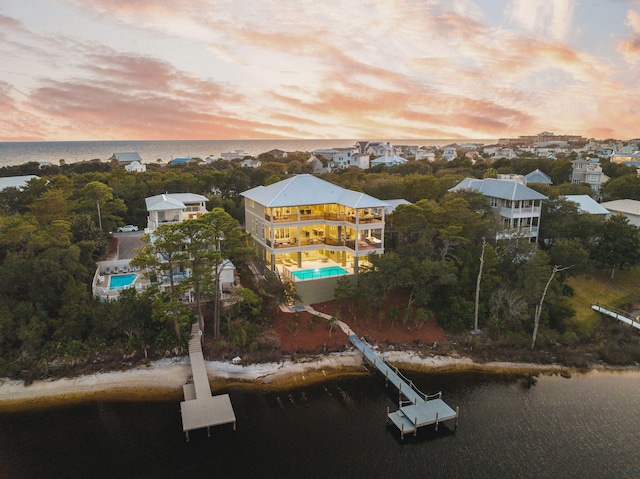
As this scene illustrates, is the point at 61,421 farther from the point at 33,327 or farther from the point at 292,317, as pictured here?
the point at 292,317

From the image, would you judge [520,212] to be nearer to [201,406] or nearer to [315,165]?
[201,406]

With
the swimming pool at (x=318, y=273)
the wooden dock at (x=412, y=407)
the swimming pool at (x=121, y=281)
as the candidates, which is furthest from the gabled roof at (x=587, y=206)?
the swimming pool at (x=121, y=281)

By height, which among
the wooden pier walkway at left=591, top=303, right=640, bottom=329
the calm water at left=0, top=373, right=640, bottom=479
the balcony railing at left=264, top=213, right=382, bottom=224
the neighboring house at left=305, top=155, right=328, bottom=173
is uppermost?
the neighboring house at left=305, top=155, right=328, bottom=173

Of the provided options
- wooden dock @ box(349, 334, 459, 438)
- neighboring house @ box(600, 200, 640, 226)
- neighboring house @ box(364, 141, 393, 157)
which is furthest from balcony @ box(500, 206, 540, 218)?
neighboring house @ box(364, 141, 393, 157)

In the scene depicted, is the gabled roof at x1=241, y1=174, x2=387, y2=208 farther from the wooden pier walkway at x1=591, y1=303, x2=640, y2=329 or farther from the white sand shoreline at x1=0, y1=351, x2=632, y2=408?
the wooden pier walkway at x1=591, y1=303, x2=640, y2=329

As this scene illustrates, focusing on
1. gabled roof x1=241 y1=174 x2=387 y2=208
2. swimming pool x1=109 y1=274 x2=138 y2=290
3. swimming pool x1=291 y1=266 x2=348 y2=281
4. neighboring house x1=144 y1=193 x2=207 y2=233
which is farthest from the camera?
gabled roof x1=241 y1=174 x2=387 y2=208

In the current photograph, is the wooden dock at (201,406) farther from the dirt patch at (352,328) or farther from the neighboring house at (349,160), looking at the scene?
the neighboring house at (349,160)

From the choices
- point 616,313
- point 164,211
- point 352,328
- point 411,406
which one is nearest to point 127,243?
point 164,211
